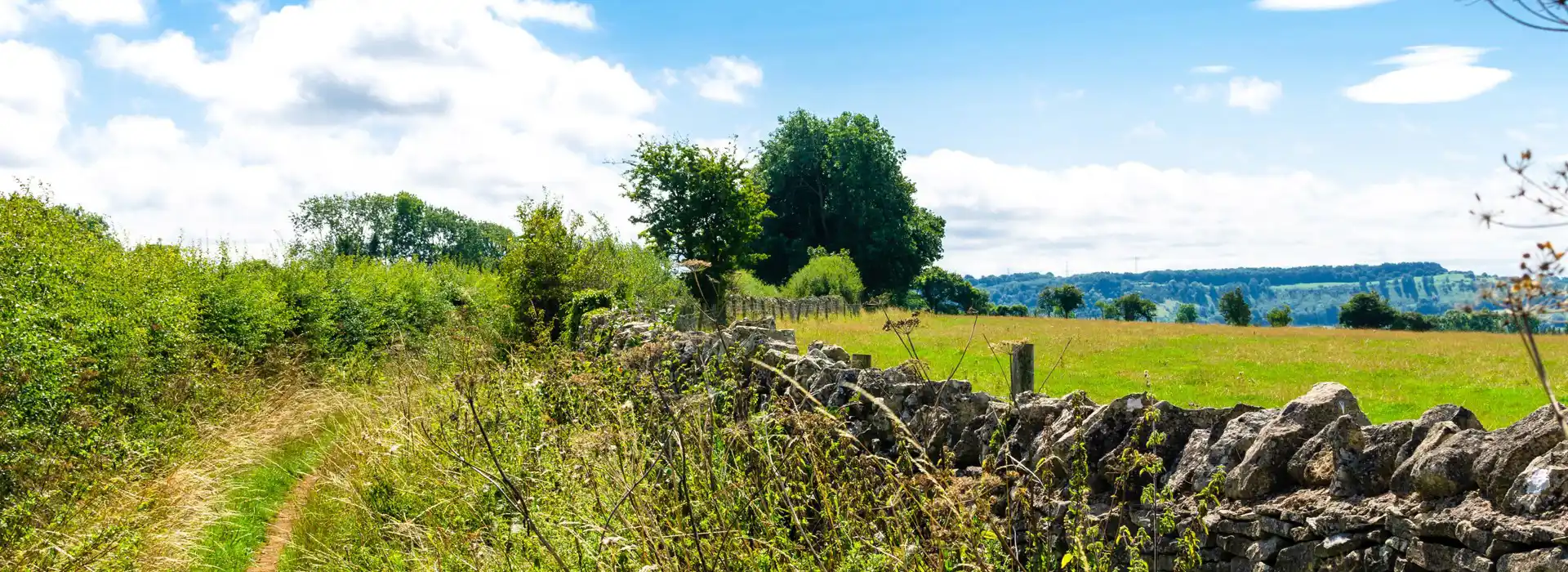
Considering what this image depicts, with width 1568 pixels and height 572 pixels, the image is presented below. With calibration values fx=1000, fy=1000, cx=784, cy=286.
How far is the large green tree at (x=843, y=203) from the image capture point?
205 feet

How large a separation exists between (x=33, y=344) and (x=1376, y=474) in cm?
1080

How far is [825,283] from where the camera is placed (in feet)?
167

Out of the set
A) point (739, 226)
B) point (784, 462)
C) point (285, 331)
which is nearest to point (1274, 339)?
point (739, 226)

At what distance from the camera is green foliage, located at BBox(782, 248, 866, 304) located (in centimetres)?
5050

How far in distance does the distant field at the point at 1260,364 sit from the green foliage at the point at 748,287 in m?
2.50

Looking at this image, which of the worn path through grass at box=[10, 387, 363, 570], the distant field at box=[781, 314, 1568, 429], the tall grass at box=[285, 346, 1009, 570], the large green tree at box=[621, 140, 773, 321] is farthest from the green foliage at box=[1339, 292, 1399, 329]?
the tall grass at box=[285, 346, 1009, 570]

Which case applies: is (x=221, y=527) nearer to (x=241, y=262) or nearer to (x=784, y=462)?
(x=784, y=462)

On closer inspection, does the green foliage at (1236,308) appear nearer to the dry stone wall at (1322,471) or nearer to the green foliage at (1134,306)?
the green foliage at (1134,306)

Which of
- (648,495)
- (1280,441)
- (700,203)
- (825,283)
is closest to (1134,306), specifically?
(825,283)

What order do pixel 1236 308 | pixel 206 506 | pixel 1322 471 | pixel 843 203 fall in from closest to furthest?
pixel 1322 471
pixel 206 506
pixel 843 203
pixel 1236 308

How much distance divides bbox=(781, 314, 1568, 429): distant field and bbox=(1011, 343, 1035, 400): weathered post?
310 cm

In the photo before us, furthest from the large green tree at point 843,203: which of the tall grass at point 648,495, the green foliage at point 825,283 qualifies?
the tall grass at point 648,495

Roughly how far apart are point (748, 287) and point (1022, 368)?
35.1 meters

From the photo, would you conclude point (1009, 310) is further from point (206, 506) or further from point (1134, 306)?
point (206, 506)
